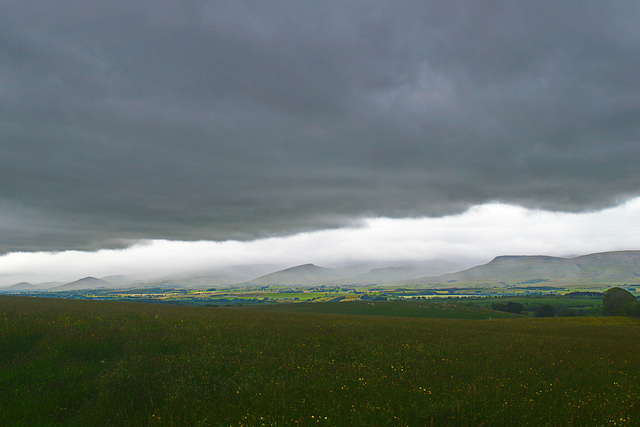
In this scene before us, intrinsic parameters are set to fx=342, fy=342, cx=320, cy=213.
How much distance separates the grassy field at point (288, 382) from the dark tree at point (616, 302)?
3028 inches

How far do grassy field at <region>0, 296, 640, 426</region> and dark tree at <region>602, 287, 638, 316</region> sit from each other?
76.9 meters

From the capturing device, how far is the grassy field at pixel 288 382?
25.4 feet

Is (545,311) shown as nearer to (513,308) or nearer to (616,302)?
(513,308)

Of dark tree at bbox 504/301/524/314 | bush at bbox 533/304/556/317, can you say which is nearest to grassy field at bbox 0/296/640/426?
bush at bbox 533/304/556/317

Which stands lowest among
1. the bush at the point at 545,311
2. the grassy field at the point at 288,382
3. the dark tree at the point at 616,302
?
the bush at the point at 545,311

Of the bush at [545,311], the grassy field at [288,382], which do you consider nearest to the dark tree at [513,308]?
the bush at [545,311]

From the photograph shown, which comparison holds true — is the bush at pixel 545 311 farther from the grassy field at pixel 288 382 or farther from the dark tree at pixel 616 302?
the grassy field at pixel 288 382

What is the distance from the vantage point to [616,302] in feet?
248

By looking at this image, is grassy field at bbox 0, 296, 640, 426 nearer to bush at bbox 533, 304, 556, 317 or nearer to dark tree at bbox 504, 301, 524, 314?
bush at bbox 533, 304, 556, 317

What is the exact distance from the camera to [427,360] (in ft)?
41.4

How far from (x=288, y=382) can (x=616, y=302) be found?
3731 inches

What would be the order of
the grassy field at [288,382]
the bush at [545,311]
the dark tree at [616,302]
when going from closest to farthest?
the grassy field at [288,382], the dark tree at [616,302], the bush at [545,311]

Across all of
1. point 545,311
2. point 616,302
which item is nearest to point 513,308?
point 545,311

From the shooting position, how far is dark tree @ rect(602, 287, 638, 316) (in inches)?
2847
